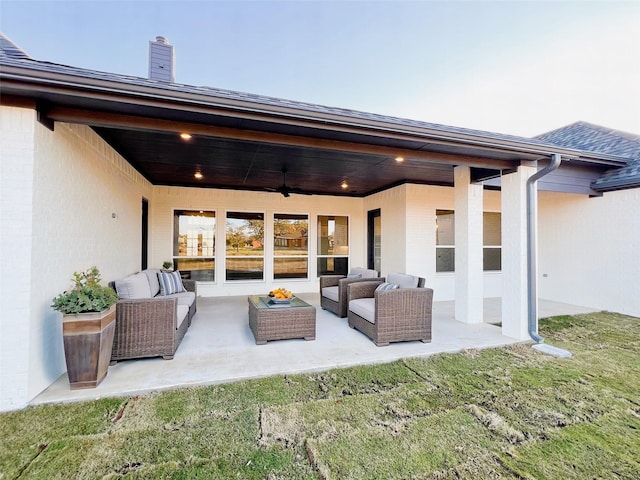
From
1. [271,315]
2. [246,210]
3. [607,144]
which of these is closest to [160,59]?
[246,210]

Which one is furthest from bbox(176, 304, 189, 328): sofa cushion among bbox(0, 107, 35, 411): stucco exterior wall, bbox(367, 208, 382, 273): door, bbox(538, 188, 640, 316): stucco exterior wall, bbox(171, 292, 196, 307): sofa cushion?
bbox(538, 188, 640, 316): stucco exterior wall

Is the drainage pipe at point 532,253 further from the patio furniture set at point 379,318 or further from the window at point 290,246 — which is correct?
the window at point 290,246

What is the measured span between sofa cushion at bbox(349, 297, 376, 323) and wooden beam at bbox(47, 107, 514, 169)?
2.23 m

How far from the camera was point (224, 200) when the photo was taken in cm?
809

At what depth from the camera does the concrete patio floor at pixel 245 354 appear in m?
2.92

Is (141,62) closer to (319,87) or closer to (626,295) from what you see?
(319,87)

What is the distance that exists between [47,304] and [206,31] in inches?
426

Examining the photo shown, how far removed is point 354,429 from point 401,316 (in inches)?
81.1

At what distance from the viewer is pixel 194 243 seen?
796 centimetres

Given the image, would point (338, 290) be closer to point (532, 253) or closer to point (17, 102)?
point (532, 253)

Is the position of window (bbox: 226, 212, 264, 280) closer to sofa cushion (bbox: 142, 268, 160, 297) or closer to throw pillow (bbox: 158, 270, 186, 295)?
throw pillow (bbox: 158, 270, 186, 295)

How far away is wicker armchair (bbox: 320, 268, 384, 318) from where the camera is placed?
552 centimetres

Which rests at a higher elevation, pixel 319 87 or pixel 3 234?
pixel 319 87

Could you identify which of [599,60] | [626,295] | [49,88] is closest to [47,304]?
[49,88]
